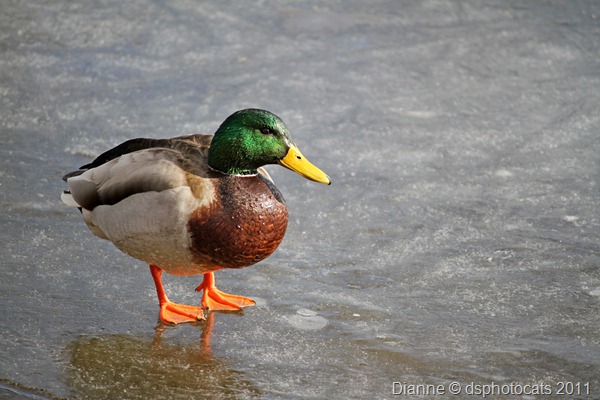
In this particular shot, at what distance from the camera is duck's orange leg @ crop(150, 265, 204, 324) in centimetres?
405

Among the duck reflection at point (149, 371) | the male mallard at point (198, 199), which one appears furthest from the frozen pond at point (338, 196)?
the male mallard at point (198, 199)

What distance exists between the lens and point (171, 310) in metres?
4.09

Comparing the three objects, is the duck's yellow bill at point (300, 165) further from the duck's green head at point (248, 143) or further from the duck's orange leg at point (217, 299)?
the duck's orange leg at point (217, 299)

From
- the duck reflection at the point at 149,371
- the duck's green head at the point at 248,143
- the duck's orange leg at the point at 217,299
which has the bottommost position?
the duck's orange leg at the point at 217,299

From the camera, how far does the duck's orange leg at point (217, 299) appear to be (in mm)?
4230

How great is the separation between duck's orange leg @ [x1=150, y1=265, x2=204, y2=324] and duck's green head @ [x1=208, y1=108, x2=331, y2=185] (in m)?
0.57

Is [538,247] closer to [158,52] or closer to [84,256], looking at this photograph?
[84,256]

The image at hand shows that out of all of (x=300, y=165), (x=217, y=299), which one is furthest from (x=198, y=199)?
(x=217, y=299)

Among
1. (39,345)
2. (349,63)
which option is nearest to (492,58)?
(349,63)

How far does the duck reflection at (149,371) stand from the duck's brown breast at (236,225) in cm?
39

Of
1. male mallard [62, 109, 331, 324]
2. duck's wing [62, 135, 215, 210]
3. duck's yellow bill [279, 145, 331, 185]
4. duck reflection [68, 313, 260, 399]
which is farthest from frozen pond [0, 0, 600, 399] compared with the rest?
duck's yellow bill [279, 145, 331, 185]

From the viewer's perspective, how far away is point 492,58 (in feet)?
23.3

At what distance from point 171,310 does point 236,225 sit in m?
0.53

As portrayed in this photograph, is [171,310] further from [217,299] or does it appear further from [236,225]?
[236,225]
